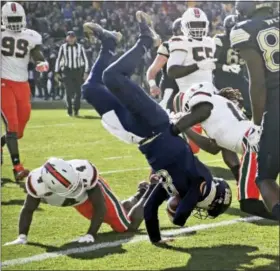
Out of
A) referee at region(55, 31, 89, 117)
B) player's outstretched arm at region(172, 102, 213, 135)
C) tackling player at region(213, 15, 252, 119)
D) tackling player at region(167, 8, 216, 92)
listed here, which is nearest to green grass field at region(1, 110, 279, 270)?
player's outstretched arm at region(172, 102, 213, 135)

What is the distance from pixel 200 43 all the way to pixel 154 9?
14.8 metres

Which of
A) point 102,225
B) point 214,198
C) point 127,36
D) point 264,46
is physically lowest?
point 127,36

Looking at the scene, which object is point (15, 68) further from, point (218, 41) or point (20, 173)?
point (218, 41)

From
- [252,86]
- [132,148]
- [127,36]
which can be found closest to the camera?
[252,86]

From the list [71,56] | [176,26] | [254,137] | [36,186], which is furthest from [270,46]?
[71,56]

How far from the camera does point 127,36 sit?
1986 centimetres

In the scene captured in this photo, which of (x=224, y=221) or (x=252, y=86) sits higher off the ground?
(x=252, y=86)

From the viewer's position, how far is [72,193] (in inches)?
178

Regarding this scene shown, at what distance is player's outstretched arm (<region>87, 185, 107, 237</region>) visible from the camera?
4.57m

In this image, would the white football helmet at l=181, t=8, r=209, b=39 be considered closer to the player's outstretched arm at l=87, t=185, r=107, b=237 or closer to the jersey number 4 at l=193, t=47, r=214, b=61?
the jersey number 4 at l=193, t=47, r=214, b=61

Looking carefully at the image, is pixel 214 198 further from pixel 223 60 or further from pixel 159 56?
pixel 223 60

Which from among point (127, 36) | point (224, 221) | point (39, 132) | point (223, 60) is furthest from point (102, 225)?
point (127, 36)

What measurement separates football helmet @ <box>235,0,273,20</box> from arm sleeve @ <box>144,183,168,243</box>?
3.52 feet

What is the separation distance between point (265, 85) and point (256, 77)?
7 centimetres
